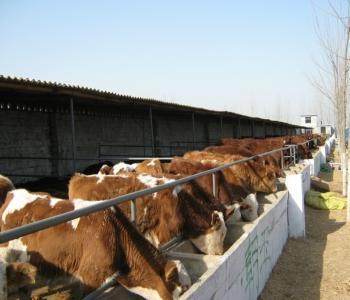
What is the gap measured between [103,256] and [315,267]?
15.5ft

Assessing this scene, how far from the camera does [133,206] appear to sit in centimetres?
380

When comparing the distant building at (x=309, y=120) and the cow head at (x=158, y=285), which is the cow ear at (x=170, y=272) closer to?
the cow head at (x=158, y=285)

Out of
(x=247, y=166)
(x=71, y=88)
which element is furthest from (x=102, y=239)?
(x=247, y=166)

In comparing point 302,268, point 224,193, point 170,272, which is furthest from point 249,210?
point 170,272

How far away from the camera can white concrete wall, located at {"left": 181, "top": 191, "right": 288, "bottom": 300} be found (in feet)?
13.1

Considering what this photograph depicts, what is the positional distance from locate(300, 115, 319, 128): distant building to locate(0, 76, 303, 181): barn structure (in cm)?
7573

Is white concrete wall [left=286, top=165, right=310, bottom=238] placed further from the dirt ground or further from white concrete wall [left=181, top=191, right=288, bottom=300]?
white concrete wall [left=181, top=191, right=288, bottom=300]

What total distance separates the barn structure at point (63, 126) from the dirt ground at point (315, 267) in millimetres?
4792

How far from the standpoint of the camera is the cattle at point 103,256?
3740 millimetres

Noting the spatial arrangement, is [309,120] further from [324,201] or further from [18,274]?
[18,274]

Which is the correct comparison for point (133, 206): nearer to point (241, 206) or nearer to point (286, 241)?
point (241, 206)

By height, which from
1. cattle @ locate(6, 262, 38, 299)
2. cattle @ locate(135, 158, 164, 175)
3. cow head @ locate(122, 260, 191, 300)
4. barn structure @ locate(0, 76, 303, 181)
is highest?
barn structure @ locate(0, 76, 303, 181)

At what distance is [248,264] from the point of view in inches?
217

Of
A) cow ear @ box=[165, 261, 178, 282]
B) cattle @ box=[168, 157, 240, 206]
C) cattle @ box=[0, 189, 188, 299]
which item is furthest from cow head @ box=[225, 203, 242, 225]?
cow ear @ box=[165, 261, 178, 282]
